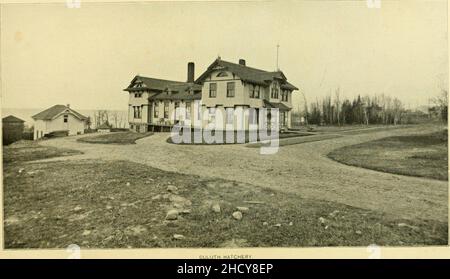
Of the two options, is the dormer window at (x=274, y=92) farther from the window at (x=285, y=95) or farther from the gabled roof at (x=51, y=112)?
the gabled roof at (x=51, y=112)

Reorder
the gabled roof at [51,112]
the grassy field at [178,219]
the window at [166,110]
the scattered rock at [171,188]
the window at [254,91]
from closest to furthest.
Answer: the grassy field at [178,219], the scattered rock at [171,188], the gabled roof at [51,112], the window at [166,110], the window at [254,91]

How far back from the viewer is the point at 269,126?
5.50 metres

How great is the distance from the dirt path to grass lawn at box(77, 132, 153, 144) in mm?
103

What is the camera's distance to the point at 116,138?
557 cm

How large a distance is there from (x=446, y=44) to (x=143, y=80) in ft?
16.7

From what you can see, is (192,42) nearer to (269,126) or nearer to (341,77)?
(269,126)

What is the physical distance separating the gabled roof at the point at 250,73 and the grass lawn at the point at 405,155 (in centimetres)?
162

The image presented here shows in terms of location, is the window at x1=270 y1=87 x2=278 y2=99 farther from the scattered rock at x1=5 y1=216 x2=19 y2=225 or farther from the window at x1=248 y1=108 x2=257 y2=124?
the scattered rock at x1=5 y1=216 x2=19 y2=225

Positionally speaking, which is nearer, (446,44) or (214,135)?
(446,44)

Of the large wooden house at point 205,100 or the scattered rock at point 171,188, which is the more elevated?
the large wooden house at point 205,100

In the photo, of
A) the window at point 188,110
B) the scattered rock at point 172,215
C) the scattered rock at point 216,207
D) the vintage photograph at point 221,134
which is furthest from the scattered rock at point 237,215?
the window at point 188,110

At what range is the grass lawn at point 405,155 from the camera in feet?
16.4
